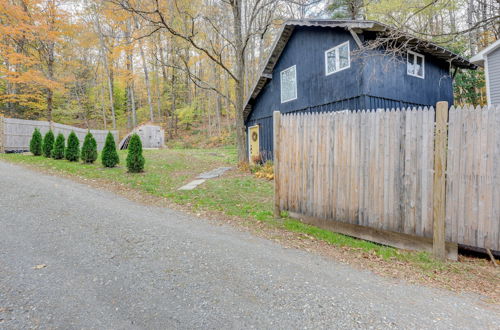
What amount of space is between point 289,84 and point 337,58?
2664mm

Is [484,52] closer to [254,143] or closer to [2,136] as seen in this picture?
[254,143]

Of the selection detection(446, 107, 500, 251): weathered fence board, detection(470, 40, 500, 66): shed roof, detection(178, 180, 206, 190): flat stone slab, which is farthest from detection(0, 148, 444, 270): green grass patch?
detection(470, 40, 500, 66): shed roof

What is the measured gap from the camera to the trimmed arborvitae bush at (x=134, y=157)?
900cm

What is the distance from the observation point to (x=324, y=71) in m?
9.60

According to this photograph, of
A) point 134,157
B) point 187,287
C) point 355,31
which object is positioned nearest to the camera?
point 187,287

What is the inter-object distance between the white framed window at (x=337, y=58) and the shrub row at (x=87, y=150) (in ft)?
24.5

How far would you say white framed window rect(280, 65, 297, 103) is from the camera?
11062mm

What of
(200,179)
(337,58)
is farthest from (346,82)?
(200,179)

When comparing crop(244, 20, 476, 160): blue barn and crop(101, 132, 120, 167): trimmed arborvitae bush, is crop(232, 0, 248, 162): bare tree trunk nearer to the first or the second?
crop(244, 20, 476, 160): blue barn

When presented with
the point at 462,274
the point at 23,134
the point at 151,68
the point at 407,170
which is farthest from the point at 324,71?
the point at 151,68

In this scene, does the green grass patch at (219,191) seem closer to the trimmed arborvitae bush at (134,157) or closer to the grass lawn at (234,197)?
the grass lawn at (234,197)

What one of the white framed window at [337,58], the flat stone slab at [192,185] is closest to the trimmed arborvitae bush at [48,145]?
the flat stone slab at [192,185]

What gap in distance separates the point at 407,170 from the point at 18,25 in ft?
66.6

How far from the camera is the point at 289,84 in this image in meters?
11.4
